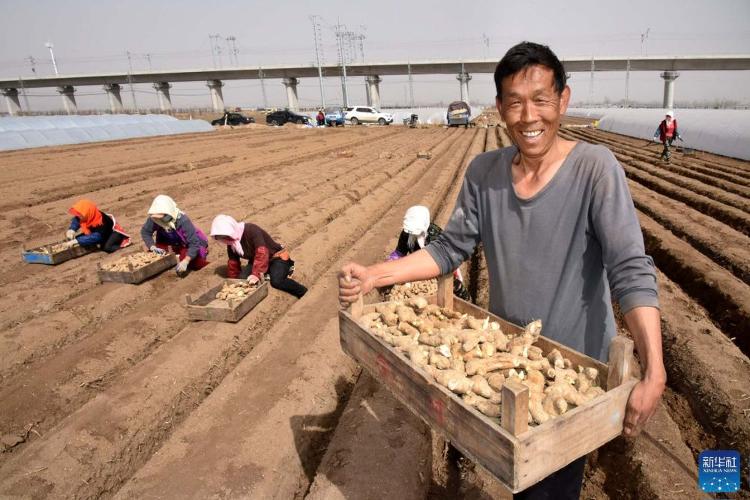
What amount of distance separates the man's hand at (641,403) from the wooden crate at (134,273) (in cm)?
606

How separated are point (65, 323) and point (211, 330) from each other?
1702 mm

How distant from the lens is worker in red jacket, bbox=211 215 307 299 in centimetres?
575

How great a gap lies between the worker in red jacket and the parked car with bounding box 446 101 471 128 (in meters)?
35.1

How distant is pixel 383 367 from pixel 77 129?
28671 millimetres

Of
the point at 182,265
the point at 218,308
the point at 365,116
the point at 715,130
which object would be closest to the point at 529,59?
the point at 218,308

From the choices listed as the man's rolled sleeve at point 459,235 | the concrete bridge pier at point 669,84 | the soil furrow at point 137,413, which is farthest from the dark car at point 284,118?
the concrete bridge pier at point 669,84

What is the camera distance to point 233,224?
5.61 metres

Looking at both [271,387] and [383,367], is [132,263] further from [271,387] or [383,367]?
A: [383,367]

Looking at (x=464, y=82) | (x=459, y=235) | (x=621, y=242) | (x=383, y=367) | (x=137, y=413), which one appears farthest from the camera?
(x=464, y=82)

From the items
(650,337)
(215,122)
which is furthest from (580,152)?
(215,122)

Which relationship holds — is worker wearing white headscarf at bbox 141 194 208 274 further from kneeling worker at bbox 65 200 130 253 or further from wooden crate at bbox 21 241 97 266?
wooden crate at bbox 21 241 97 266

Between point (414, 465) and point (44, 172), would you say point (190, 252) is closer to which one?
point (414, 465)

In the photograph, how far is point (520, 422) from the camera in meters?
1.37

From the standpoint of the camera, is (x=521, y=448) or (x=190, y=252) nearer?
(x=521, y=448)
